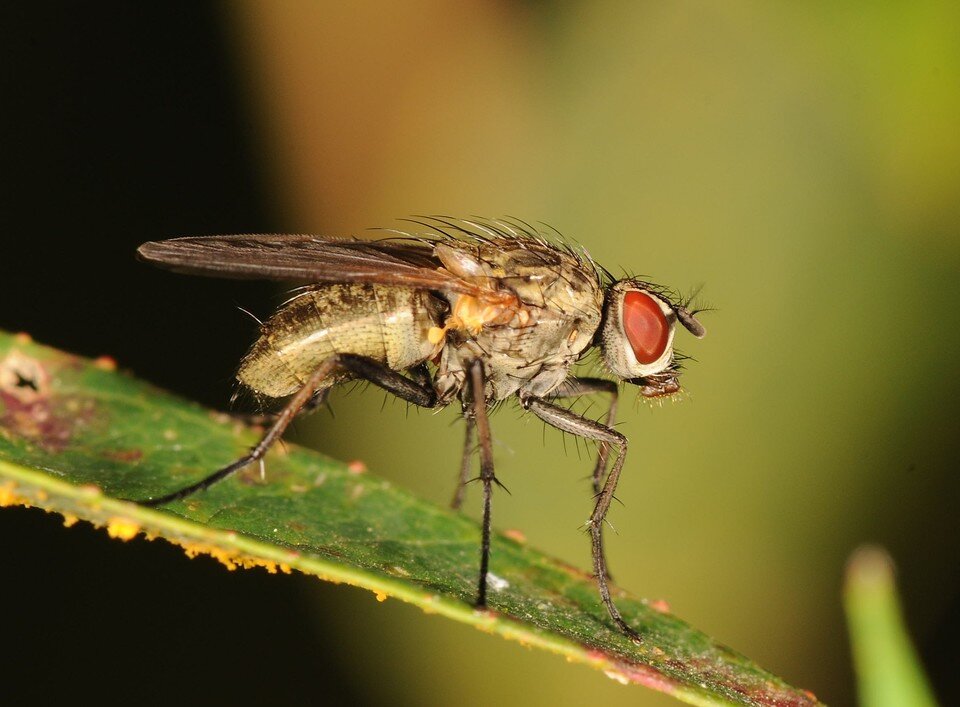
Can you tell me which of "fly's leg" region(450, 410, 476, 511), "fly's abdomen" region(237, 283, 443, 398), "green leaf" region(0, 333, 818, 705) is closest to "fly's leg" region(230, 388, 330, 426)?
"fly's abdomen" region(237, 283, 443, 398)

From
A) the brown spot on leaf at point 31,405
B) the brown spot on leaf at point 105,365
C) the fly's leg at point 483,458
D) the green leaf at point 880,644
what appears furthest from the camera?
the brown spot on leaf at point 105,365

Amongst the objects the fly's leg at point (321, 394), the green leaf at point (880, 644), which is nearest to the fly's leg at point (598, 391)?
the fly's leg at point (321, 394)

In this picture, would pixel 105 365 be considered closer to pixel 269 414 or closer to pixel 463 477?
pixel 269 414

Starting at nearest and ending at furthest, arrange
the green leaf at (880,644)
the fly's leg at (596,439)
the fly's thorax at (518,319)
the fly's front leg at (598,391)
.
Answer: the green leaf at (880,644)
the fly's leg at (596,439)
the fly's thorax at (518,319)
the fly's front leg at (598,391)

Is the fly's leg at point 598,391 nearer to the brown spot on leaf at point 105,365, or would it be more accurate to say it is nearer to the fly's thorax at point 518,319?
the fly's thorax at point 518,319

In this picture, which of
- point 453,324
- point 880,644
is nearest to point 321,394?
point 453,324

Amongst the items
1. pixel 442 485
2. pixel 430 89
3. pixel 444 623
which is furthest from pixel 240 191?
pixel 444 623
